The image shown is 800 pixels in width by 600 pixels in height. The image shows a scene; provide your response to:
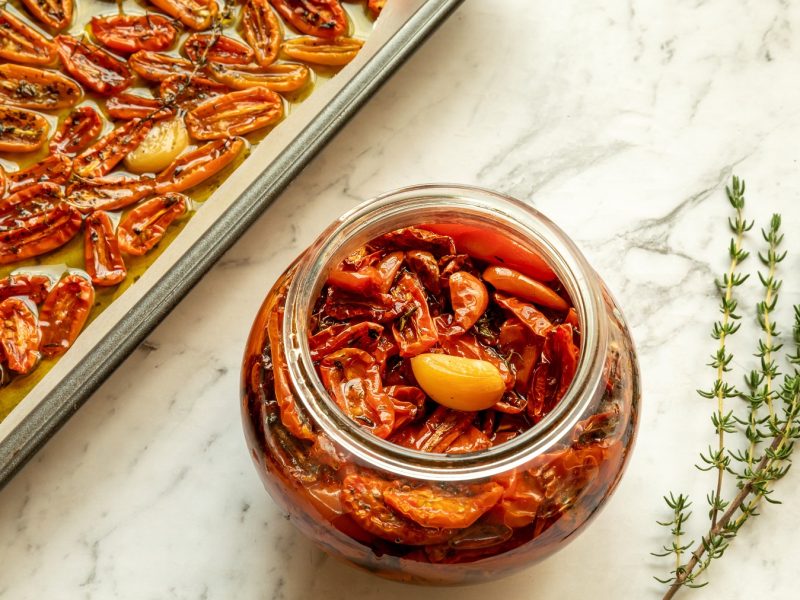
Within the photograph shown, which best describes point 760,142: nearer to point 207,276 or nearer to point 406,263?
point 406,263

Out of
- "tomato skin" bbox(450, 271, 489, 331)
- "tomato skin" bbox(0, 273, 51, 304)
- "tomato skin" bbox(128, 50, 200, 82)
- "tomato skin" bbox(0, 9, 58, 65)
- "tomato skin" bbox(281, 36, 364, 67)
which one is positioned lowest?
"tomato skin" bbox(0, 273, 51, 304)

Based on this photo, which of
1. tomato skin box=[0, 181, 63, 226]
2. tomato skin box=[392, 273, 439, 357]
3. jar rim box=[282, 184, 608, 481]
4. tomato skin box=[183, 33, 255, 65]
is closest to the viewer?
jar rim box=[282, 184, 608, 481]

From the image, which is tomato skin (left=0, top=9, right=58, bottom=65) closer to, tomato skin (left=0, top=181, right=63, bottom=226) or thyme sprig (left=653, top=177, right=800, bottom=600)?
tomato skin (left=0, top=181, right=63, bottom=226)

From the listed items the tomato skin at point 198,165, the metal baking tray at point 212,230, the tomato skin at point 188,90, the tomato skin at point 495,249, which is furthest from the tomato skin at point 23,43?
the tomato skin at point 495,249

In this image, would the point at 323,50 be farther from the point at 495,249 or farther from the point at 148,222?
the point at 495,249

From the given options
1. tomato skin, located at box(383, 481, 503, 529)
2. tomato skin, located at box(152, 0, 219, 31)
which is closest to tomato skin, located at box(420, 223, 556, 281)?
tomato skin, located at box(383, 481, 503, 529)

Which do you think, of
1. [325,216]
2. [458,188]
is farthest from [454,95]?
[458,188]
